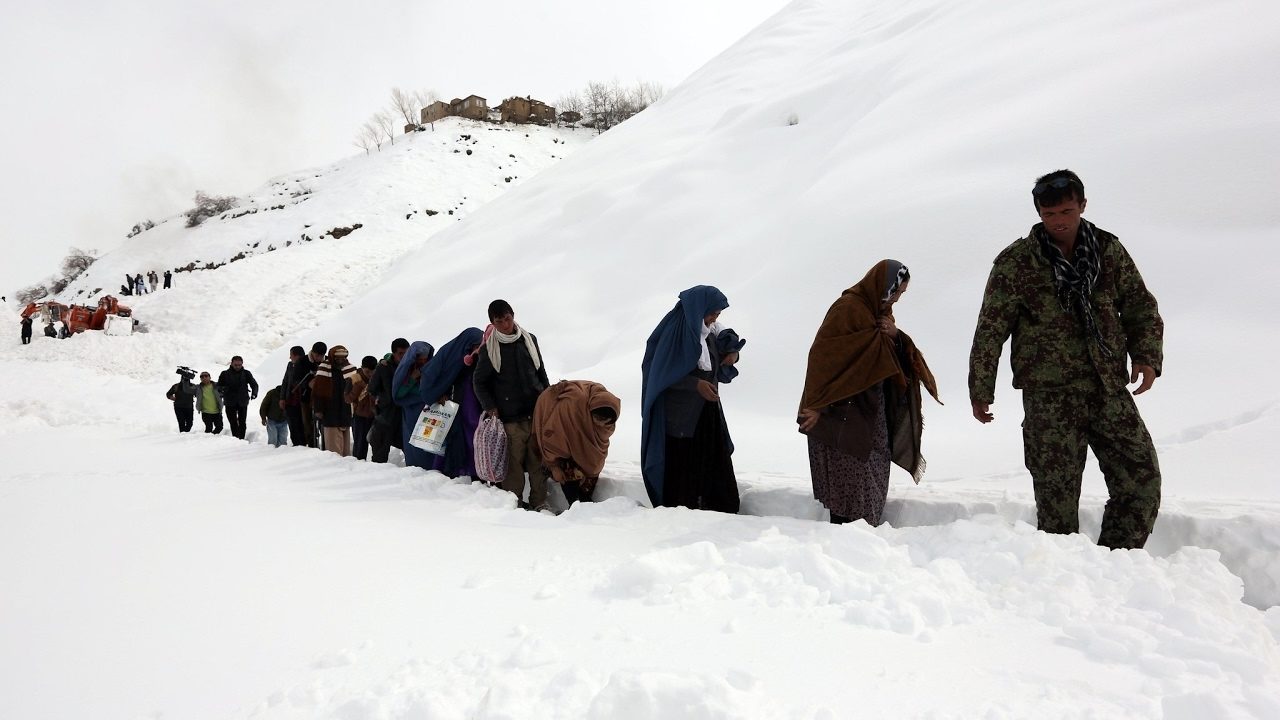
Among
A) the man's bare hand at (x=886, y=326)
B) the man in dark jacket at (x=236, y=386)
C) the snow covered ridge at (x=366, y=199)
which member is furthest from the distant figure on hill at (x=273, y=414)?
the snow covered ridge at (x=366, y=199)

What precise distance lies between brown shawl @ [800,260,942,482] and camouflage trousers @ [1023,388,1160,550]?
557 mm

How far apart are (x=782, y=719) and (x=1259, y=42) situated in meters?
8.74

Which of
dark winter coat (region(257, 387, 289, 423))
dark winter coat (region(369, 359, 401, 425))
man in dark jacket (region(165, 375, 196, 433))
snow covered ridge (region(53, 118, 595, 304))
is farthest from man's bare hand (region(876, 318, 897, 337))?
snow covered ridge (region(53, 118, 595, 304))

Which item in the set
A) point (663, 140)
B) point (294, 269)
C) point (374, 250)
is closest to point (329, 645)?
point (663, 140)

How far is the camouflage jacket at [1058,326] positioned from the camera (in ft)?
8.65

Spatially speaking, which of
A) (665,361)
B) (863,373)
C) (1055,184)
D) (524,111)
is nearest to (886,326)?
(863,373)

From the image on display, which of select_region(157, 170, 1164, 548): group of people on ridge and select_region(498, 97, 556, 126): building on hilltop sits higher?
select_region(498, 97, 556, 126): building on hilltop

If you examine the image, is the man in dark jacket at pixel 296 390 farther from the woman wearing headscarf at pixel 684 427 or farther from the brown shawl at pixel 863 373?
the brown shawl at pixel 863 373

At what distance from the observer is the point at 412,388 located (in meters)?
6.19

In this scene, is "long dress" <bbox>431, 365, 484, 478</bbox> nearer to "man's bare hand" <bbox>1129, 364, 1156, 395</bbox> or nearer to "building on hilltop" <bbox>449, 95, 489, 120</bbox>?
"man's bare hand" <bbox>1129, 364, 1156, 395</bbox>

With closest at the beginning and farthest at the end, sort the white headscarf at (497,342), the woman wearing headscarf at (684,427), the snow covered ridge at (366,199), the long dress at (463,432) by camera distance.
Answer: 1. the woman wearing headscarf at (684,427)
2. the white headscarf at (497,342)
3. the long dress at (463,432)
4. the snow covered ridge at (366,199)

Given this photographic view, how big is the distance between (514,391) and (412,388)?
1.81 metres

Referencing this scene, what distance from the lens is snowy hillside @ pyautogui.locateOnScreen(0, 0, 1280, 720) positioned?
1835mm

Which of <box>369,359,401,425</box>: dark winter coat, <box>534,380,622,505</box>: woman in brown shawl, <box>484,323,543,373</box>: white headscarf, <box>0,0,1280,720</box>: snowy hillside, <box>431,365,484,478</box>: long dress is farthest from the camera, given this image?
<box>369,359,401,425</box>: dark winter coat
